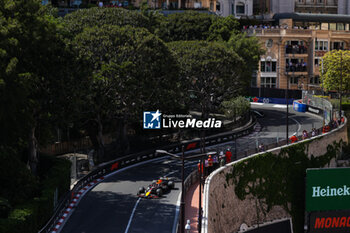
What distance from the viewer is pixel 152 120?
225 feet

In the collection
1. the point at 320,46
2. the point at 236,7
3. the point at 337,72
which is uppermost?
the point at 236,7

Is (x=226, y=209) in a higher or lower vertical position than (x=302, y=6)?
lower

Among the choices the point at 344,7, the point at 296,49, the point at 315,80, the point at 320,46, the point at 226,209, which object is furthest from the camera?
the point at 344,7

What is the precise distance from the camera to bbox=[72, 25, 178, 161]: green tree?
5909cm

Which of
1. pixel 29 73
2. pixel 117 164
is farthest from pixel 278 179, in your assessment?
pixel 29 73

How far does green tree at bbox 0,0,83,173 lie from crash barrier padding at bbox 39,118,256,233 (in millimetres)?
4789

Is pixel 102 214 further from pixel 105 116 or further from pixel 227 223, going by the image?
pixel 105 116

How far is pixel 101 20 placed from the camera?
224ft

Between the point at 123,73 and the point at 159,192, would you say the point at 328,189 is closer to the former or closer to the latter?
the point at 159,192

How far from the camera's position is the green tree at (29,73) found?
136 feet

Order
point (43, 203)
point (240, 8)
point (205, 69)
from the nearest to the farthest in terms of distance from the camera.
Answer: point (43, 203)
point (205, 69)
point (240, 8)

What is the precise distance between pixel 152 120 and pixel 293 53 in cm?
4815

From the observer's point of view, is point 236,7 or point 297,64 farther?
point 236,7

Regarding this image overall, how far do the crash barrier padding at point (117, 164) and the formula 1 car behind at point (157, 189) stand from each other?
17.7ft
